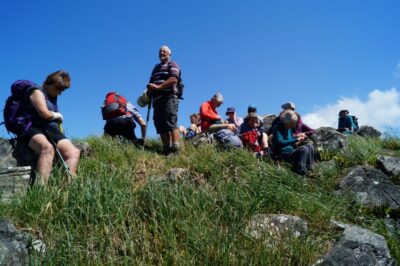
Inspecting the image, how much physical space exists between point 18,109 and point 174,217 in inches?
96.7

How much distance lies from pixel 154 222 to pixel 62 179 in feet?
4.61

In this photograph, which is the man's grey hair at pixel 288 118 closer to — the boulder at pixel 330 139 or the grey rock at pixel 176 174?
the boulder at pixel 330 139

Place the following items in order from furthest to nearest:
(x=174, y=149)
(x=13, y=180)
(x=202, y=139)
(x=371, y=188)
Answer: (x=202, y=139) < (x=174, y=149) < (x=371, y=188) < (x=13, y=180)

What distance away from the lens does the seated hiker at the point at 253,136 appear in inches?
317

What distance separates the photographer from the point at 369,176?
6516 mm

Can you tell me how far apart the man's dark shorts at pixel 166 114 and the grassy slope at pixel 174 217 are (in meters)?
1.94

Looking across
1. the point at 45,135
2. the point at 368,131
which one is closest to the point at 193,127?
the point at 45,135

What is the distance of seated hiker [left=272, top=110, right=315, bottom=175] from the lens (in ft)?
22.0

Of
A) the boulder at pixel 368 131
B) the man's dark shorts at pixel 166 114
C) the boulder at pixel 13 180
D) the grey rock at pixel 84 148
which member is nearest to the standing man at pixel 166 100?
the man's dark shorts at pixel 166 114

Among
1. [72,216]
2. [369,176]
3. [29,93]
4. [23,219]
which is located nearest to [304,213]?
[369,176]

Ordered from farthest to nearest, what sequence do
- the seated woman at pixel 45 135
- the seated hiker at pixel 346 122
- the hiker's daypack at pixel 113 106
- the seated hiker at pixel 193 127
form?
the seated hiker at pixel 346 122 < the seated hiker at pixel 193 127 < the hiker's daypack at pixel 113 106 < the seated woman at pixel 45 135

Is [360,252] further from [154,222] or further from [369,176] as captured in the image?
[369,176]

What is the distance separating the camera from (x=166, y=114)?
765cm

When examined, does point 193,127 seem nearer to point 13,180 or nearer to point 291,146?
point 291,146
